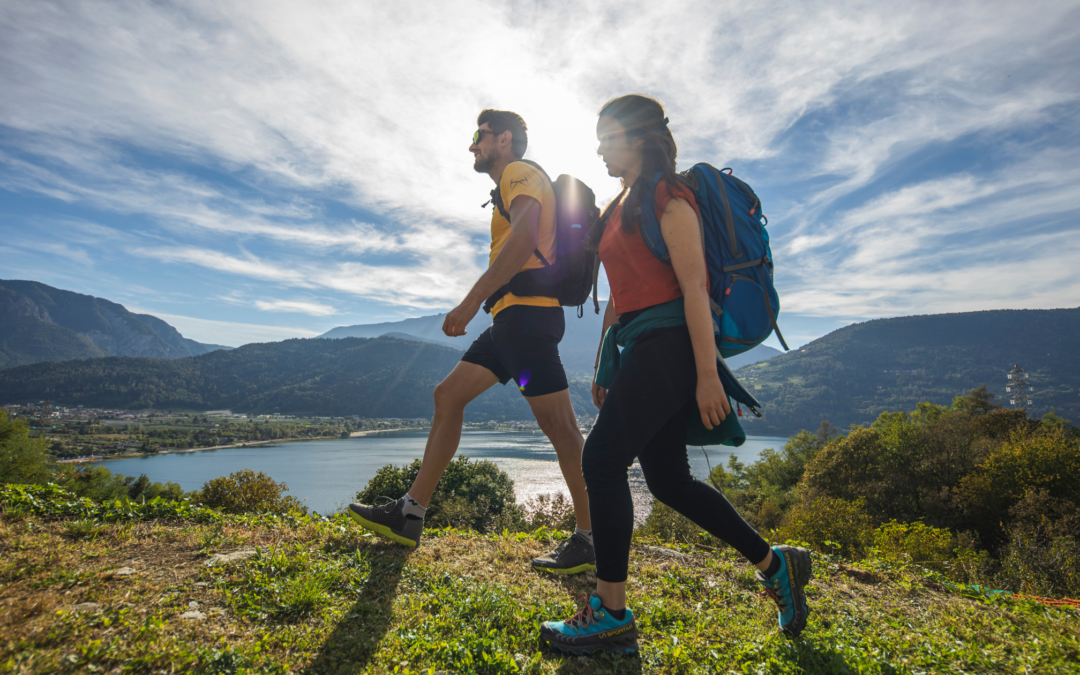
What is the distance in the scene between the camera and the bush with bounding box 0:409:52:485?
17.0m

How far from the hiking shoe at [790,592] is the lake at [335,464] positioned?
4460cm

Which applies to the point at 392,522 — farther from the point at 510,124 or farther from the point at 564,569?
the point at 510,124

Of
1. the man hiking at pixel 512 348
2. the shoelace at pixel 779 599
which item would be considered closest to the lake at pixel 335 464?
the man hiking at pixel 512 348

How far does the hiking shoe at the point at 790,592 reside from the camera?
1.92 metres

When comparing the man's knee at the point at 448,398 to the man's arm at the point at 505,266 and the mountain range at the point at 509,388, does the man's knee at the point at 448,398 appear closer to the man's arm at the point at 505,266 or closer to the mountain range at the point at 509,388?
the man's arm at the point at 505,266

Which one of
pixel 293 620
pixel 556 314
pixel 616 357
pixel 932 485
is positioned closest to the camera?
pixel 293 620

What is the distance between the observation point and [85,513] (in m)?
2.84

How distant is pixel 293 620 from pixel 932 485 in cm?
3624

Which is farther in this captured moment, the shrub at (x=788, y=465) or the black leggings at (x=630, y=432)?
the shrub at (x=788, y=465)

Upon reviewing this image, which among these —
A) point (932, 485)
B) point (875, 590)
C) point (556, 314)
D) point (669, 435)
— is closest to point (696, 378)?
point (669, 435)

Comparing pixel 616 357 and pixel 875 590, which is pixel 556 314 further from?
pixel 875 590

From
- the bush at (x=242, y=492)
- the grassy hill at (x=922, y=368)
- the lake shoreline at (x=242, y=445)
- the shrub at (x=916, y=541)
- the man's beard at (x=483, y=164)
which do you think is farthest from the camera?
the grassy hill at (x=922, y=368)

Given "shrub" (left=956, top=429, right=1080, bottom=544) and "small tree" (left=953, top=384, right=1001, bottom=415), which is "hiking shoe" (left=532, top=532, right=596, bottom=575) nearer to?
"shrub" (left=956, top=429, right=1080, bottom=544)

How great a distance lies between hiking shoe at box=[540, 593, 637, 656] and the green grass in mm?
45
